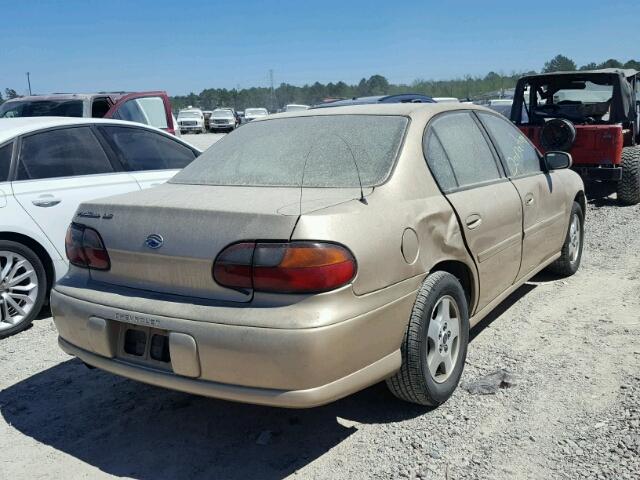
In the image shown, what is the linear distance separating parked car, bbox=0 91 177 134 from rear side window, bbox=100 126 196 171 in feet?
11.1

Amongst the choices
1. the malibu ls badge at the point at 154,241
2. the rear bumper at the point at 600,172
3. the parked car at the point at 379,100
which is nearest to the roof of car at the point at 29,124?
the malibu ls badge at the point at 154,241

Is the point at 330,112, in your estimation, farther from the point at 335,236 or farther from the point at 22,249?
the point at 22,249

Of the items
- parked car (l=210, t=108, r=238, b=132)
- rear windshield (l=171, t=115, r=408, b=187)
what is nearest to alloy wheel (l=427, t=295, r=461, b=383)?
rear windshield (l=171, t=115, r=408, b=187)

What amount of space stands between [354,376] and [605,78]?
8.48m

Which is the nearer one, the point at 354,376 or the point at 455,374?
the point at 354,376

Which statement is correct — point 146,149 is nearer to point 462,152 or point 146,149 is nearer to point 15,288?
point 15,288

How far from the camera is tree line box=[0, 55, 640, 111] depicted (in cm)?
5144

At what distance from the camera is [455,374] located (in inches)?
138

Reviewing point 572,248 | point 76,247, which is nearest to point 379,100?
point 572,248

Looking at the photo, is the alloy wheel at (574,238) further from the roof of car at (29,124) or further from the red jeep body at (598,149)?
the roof of car at (29,124)

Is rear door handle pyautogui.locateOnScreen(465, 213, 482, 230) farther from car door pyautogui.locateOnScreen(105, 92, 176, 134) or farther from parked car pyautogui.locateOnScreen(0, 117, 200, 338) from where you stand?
car door pyautogui.locateOnScreen(105, 92, 176, 134)

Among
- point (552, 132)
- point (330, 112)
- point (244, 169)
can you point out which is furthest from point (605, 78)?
point (244, 169)

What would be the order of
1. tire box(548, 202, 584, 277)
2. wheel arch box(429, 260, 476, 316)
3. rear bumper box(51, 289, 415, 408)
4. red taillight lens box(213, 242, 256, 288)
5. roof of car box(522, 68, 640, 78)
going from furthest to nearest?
1. roof of car box(522, 68, 640, 78)
2. tire box(548, 202, 584, 277)
3. wheel arch box(429, 260, 476, 316)
4. red taillight lens box(213, 242, 256, 288)
5. rear bumper box(51, 289, 415, 408)

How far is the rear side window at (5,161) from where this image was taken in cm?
484
